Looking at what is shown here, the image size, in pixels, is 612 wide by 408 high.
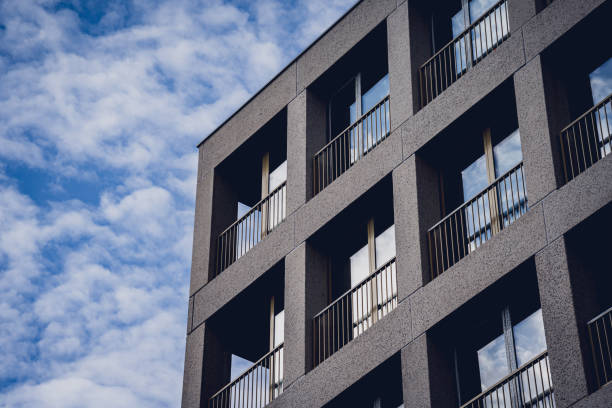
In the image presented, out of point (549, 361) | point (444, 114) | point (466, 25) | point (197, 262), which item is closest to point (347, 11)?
point (466, 25)

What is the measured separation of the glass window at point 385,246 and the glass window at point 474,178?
6.43ft

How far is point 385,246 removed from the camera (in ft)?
76.4

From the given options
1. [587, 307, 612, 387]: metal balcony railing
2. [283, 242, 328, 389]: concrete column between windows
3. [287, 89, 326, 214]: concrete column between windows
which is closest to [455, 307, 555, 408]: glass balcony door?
[587, 307, 612, 387]: metal balcony railing

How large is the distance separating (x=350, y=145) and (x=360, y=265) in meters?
3.03

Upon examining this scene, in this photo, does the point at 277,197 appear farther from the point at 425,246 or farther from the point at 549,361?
the point at 549,361

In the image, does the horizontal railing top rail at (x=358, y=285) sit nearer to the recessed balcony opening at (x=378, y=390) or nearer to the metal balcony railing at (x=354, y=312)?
the metal balcony railing at (x=354, y=312)

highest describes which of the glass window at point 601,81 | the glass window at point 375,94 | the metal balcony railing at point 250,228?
the glass window at point 375,94

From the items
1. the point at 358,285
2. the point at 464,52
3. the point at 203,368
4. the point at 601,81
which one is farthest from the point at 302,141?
the point at 601,81

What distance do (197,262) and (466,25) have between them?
8.72 meters

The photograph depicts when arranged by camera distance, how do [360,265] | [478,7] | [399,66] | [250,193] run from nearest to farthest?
[360,265]
[478,7]
[399,66]
[250,193]

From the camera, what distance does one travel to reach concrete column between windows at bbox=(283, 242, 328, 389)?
2261 cm

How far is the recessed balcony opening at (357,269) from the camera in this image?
2242cm

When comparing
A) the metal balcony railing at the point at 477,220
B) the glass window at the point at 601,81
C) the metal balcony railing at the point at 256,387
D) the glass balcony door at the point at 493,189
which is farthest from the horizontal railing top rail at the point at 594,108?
the metal balcony railing at the point at 256,387

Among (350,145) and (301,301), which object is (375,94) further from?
(301,301)
